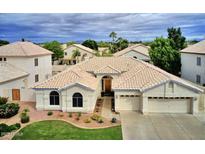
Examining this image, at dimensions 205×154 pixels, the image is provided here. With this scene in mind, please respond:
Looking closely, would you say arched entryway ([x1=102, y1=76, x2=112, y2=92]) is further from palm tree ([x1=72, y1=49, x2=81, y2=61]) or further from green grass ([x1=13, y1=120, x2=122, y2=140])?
palm tree ([x1=72, y1=49, x2=81, y2=61])

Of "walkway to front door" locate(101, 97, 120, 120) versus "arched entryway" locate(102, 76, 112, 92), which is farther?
"arched entryway" locate(102, 76, 112, 92)

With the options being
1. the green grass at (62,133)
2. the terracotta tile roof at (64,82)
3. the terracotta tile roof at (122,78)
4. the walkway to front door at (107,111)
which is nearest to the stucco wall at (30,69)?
the terracotta tile roof at (64,82)

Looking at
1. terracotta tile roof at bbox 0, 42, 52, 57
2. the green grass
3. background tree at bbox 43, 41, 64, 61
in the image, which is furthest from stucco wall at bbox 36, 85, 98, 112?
background tree at bbox 43, 41, 64, 61

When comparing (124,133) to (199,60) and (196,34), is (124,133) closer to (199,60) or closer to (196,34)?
(196,34)

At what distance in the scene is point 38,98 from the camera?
21.4 metres

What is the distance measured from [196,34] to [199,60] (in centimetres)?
788

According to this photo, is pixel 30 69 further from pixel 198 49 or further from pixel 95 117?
pixel 198 49

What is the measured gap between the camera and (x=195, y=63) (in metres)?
31.2

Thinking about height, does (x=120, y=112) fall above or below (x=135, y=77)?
below

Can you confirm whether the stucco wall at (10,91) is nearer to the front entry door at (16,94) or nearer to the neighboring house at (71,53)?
the front entry door at (16,94)

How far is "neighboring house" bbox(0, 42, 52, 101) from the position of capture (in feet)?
80.1

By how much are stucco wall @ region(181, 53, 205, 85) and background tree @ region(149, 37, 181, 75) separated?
103 centimetres
